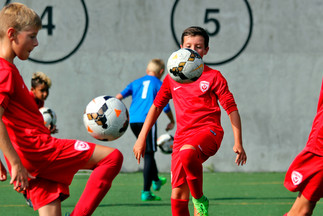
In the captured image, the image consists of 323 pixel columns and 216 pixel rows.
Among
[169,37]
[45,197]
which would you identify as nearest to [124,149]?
[169,37]

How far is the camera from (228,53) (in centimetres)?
1112

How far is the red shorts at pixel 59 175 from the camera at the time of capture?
11.5 ft

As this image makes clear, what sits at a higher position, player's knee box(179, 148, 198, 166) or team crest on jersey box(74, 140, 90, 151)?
team crest on jersey box(74, 140, 90, 151)

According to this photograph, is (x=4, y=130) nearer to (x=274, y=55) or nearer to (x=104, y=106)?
(x=104, y=106)

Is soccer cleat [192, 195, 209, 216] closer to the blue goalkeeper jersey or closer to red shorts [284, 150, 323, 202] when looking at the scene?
red shorts [284, 150, 323, 202]

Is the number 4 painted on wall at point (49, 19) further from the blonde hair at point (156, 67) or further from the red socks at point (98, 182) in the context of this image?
the red socks at point (98, 182)

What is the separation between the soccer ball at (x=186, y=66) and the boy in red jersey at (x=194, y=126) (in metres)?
0.26

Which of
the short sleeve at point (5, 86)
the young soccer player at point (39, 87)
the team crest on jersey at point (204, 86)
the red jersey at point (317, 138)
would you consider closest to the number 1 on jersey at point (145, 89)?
the young soccer player at point (39, 87)

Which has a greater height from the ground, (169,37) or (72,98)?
(169,37)

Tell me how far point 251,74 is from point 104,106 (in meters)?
A: 5.49

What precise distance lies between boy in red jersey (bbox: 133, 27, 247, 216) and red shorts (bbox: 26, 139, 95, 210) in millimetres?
936

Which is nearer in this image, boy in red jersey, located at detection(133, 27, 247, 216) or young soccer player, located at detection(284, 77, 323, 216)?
young soccer player, located at detection(284, 77, 323, 216)

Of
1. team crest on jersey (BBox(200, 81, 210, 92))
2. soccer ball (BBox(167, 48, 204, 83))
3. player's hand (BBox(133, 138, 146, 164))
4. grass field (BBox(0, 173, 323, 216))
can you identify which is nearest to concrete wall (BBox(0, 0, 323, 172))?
grass field (BBox(0, 173, 323, 216))

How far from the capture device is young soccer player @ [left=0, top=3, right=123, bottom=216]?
3410 mm
